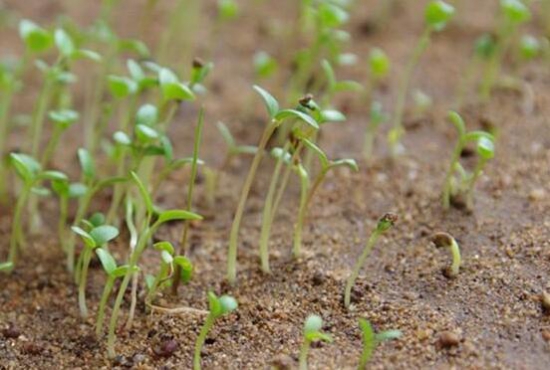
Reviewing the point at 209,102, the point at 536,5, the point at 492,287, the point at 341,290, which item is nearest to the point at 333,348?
the point at 341,290

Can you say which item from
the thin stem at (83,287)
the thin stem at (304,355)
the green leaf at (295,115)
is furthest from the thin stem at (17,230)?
the thin stem at (304,355)

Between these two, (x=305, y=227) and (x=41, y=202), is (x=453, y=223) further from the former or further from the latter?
(x=41, y=202)

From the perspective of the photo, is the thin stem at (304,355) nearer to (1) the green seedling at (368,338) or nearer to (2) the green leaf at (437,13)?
(1) the green seedling at (368,338)

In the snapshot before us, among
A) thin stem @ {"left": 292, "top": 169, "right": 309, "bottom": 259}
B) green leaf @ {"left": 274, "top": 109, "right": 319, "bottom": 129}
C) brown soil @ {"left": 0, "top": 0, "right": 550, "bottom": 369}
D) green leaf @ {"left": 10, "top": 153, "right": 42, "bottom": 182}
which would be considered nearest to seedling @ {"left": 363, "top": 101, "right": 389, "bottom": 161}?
brown soil @ {"left": 0, "top": 0, "right": 550, "bottom": 369}

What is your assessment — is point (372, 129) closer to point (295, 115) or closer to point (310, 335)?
point (295, 115)

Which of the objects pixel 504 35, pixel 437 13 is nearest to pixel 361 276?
pixel 437 13
